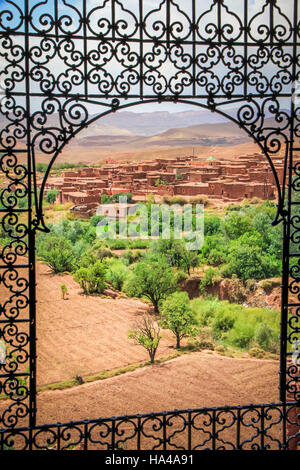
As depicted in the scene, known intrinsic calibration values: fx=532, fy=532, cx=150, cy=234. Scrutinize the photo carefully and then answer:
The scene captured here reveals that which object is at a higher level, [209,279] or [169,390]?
[209,279]

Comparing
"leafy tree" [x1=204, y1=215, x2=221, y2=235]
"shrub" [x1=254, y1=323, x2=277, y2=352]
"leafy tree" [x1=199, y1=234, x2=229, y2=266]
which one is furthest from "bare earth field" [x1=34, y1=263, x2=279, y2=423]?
"leafy tree" [x1=204, y1=215, x2=221, y2=235]

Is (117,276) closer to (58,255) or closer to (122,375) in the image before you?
(58,255)

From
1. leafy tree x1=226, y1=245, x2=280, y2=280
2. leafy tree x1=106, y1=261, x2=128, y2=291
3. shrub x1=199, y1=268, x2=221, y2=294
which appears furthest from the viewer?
leafy tree x1=106, y1=261, x2=128, y2=291

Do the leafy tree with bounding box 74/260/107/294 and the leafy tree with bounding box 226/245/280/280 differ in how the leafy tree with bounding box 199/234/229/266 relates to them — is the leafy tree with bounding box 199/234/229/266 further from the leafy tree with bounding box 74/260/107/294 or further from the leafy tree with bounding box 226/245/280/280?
the leafy tree with bounding box 74/260/107/294

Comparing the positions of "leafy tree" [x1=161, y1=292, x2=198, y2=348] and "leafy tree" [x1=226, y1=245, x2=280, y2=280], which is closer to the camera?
"leafy tree" [x1=161, y1=292, x2=198, y2=348]

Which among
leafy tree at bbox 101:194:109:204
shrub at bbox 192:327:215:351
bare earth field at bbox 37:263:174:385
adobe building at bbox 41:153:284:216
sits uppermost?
adobe building at bbox 41:153:284:216

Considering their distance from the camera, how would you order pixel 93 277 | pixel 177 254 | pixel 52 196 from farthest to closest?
pixel 52 196 < pixel 177 254 < pixel 93 277

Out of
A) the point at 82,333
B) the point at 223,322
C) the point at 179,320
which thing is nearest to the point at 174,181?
the point at 223,322
